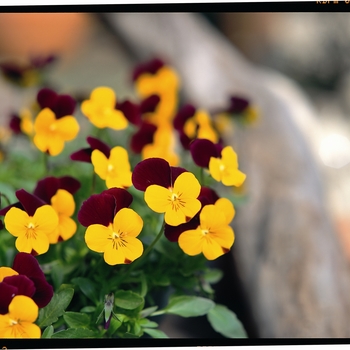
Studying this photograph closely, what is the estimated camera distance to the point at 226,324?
796 millimetres

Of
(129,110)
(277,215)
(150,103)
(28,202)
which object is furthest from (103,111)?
(277,215)

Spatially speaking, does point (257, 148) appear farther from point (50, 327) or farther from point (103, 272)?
point (50, 327)

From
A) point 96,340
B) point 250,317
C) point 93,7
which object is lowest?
point 250,317

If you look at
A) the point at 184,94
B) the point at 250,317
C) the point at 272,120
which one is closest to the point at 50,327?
the point at 250,317

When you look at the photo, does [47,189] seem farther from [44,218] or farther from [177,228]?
[177,228]

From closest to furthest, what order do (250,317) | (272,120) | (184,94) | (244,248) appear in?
(250,317)
(244,248)
(272,120)
(184,94)

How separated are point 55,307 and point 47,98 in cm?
39

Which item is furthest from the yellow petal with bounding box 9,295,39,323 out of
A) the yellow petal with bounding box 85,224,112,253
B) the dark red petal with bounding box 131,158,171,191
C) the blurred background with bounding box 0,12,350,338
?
the blurred background with bounding box 0,12,350,338

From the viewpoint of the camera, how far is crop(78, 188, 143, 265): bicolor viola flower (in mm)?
639

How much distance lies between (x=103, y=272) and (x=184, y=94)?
4.03 ft

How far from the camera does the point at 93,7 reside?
0.91m

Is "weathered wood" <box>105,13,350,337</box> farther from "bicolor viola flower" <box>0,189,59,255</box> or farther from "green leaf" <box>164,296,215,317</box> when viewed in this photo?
"bicolor viola flower" <box>0,189,59,255</box>

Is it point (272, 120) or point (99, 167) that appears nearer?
point (99, 167)

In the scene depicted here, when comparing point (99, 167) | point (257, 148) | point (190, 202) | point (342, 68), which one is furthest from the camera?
point (342, 68)
